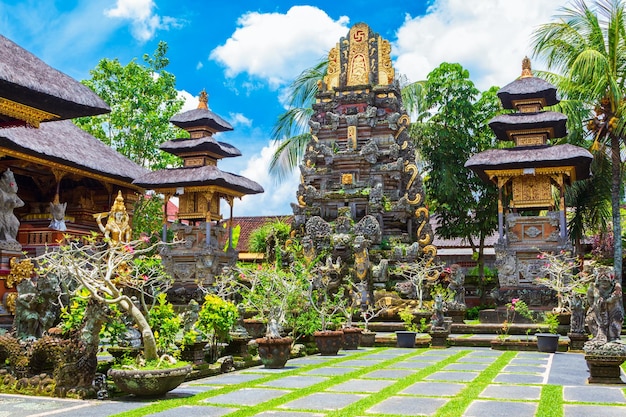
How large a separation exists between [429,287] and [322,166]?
849 cm

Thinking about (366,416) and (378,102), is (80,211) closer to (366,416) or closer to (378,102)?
(378,102)

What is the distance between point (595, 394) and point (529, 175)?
15993 mm

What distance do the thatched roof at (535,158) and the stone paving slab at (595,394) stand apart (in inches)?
559

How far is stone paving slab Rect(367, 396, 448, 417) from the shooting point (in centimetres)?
836

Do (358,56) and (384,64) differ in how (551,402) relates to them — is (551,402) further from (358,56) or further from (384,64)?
(358,56)

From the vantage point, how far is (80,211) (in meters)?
27.1

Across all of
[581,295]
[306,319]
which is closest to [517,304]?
[581,295]

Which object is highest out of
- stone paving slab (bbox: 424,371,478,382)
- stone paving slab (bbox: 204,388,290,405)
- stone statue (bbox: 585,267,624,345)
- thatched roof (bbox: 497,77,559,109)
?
thatched roof (bbox: 497,77,559,109)

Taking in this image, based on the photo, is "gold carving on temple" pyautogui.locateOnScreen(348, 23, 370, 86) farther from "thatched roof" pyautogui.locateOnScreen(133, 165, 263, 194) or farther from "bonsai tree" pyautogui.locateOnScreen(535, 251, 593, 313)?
"bonsai tree" pyautogui.locateOnScreen(535, 251, 593, 313)

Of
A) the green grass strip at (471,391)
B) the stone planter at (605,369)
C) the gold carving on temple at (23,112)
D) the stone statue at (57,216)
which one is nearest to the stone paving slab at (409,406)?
the green grass strip at (471,391)

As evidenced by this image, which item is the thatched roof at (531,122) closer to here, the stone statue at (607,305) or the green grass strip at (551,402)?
the stone statue at (607,305)

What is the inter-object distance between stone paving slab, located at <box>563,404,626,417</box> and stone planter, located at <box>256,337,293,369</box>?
5.77 m

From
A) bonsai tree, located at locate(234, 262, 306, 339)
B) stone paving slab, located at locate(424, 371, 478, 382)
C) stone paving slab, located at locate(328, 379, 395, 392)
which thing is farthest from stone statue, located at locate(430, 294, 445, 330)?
stone paving slab, located at locate(328, 379, 395, 392)

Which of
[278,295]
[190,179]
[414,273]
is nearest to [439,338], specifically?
[278,295]
